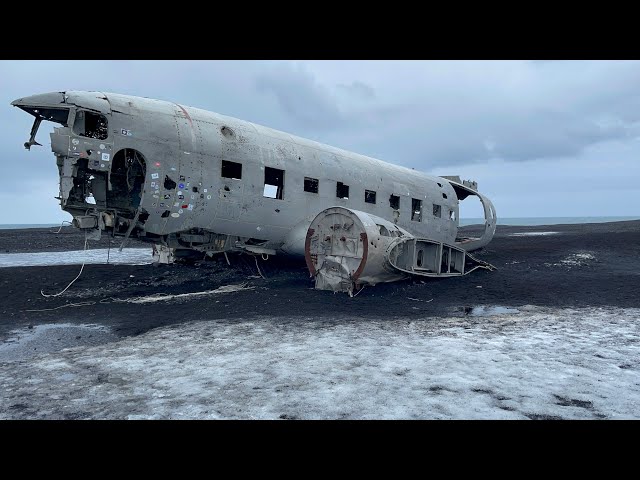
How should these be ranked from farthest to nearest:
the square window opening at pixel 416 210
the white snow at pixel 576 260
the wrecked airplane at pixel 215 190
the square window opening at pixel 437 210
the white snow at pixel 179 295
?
the square window opening at pixel 437 210 < the white snow at pixel 576 260 < the square window opening at pixel 416 210 < the white snow at pixel 179 295 < the wrecked airplane at pixel 215 190

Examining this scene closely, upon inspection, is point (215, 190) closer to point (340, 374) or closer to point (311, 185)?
point (311, 185)

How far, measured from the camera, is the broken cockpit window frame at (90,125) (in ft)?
35.0

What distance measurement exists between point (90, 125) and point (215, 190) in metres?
3.66

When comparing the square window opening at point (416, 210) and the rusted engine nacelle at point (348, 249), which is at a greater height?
the square window opening at point (416, 210)

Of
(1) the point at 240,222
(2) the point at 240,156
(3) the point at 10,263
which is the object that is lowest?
(3) the point at 10,263

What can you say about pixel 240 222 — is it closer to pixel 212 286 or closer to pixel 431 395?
pixel 212 286

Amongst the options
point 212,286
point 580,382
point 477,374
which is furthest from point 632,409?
point 212,286

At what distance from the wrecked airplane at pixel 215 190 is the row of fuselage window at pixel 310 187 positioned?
0.16ft

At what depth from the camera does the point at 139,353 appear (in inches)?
263

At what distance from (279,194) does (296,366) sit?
28.9ft

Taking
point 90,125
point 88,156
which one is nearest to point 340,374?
point 88,156

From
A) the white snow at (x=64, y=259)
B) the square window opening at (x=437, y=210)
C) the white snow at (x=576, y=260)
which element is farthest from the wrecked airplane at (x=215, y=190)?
the white snow at (x=64, y=259)

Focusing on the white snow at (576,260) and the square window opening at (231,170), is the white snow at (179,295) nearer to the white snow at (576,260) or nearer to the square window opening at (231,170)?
the square window opening at (231,170)
